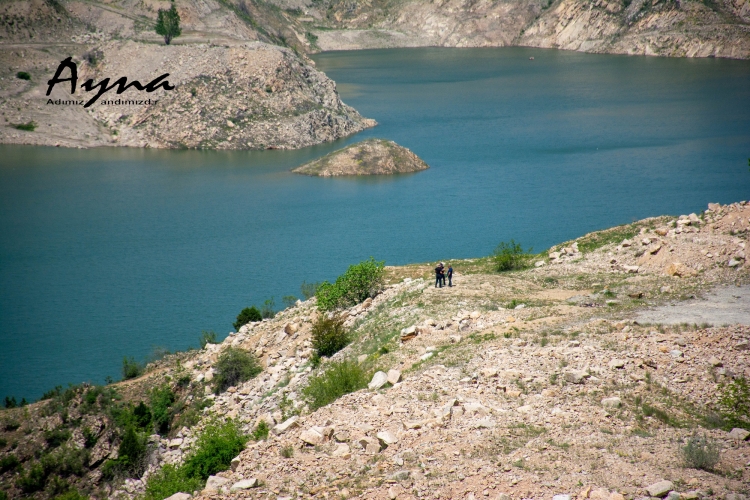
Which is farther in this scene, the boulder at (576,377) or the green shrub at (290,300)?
the green shrub at (290,300)

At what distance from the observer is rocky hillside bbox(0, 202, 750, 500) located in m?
16.3

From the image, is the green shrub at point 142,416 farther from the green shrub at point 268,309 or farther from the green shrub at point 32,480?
the green shrub at point 268,309

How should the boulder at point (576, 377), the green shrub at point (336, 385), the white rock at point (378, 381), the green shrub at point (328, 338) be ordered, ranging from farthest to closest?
the green shrub at point (328, 338) < the green shrub at point (336, 385) < the white rock at point (378, 381) < the boulder at point (576, 377)

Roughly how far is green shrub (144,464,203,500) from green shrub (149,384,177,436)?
6363mm

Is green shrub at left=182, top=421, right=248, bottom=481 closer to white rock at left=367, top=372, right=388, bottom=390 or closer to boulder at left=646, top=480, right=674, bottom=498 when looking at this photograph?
white rock at left=367, top=372, right=388, bottom=390

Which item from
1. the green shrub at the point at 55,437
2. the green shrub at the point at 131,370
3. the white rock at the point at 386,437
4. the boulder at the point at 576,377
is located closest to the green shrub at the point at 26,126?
the green shrub at the point at 131,370

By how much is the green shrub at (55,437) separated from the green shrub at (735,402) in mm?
24214

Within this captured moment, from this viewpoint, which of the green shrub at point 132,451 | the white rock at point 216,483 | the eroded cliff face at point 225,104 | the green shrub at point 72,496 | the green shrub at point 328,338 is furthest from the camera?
the eroded cliff face at point 225,104

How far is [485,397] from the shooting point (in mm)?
19906

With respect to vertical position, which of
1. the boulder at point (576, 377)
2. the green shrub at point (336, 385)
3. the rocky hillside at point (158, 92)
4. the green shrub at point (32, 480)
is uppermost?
the rocky hillside at point (158, 92)

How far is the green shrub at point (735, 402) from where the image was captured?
18656 mm

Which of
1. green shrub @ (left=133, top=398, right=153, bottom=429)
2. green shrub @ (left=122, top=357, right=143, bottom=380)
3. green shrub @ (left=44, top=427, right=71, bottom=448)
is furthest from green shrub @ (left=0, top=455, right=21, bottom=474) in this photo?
green shrub @ (left=122, top=357, right=143, bottom=380)

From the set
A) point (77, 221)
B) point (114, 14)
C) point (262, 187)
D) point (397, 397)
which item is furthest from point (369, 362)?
point (114, 14)

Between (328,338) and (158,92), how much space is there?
3396 inches
